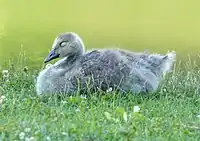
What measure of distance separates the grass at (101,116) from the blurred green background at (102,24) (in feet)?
16.2

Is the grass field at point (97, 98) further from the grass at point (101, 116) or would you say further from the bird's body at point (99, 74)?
the bird's body at point (99, 74)

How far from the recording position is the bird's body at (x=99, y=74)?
24.3 feet

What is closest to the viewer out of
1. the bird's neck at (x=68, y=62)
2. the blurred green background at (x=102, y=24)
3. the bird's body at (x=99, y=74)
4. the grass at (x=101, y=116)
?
the grass at (x=101, y=116)

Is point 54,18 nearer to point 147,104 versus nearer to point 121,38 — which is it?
point 121,38

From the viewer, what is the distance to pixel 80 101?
6.41 meters

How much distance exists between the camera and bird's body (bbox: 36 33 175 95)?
7.39 m

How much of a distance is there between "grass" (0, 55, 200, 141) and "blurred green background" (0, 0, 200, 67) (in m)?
4.95

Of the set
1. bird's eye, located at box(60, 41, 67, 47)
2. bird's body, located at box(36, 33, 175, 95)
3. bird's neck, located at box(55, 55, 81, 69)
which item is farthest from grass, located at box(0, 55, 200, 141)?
bird's eye, located at box(60, 41, 67, 47)

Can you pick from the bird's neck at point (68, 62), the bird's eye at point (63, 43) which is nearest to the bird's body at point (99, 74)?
the bird's neck at point (68, 62)

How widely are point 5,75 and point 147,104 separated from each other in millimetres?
Result: 2469

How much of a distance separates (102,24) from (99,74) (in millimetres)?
11630

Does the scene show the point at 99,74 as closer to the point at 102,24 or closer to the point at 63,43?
the point at 63,43

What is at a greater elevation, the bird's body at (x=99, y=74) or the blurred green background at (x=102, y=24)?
the bird's body at (x=99, y=74)

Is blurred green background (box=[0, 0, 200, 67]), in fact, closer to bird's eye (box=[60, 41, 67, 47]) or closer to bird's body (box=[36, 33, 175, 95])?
bird's eye (box=[60, 41, 67, 47])
